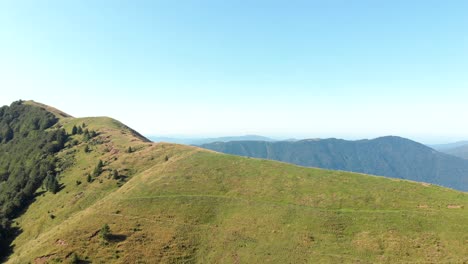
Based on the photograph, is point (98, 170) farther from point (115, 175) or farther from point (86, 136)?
point (86, 136)

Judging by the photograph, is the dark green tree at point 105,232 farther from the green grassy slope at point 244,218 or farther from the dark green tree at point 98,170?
the dark green tree at point 98,170

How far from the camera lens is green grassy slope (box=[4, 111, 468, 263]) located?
1953 inches

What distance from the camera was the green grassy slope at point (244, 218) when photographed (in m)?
49.6

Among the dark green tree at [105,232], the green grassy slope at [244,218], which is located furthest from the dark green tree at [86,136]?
the dark green tree at [105,232]

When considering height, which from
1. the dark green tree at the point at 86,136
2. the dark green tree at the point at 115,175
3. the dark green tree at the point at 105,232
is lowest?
the dark green tree at the point at 105,232

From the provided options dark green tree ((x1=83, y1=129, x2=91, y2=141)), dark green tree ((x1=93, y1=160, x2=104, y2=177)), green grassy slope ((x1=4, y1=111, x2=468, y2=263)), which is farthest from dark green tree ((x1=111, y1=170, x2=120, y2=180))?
dark green tree ((x1=83, y1=129, x2=91, y2=141))

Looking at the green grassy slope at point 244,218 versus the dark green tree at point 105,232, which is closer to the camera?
the green grassy slope at point 244,218

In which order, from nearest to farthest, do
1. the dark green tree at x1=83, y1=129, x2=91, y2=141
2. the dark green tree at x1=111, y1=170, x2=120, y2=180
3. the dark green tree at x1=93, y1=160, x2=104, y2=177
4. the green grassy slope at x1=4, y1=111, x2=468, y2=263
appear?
the green grassy slope at x1=4, y1=111, x2=468, y2=263 < the dark green tree at x1=111, y1=170, x2=120, y2=180 < the dark green tree at x1=93, y1=160, x2=104, y2=177 < the dark green tree at x1=83, y1=129, x2=91, y2=141

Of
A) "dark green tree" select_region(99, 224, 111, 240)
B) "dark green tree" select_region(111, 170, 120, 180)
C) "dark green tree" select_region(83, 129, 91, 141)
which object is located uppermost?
"dark green tree" select_region(83, 129, 91, 141)

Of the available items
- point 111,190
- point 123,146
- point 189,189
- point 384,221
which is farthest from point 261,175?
point 123,146

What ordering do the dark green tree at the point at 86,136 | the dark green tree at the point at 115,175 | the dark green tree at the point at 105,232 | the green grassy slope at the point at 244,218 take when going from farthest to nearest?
the dark green tree at the point at 86,136, the dark green tree at the point at 115,175, the dark green tree at the point at 105,232, the green grassy slope at the point at 244,218

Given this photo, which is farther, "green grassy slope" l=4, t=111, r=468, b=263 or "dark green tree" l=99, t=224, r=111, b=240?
"dark green tree" l=99, t=224, r=111, b=240

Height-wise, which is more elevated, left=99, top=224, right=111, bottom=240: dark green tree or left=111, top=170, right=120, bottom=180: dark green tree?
left=111, top=170, right=120, bottom=180: dark green tree

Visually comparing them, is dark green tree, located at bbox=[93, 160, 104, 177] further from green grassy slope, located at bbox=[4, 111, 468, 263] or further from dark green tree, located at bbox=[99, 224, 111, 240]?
dark green tree, located at bbox=[99, 224, 111, 240]
